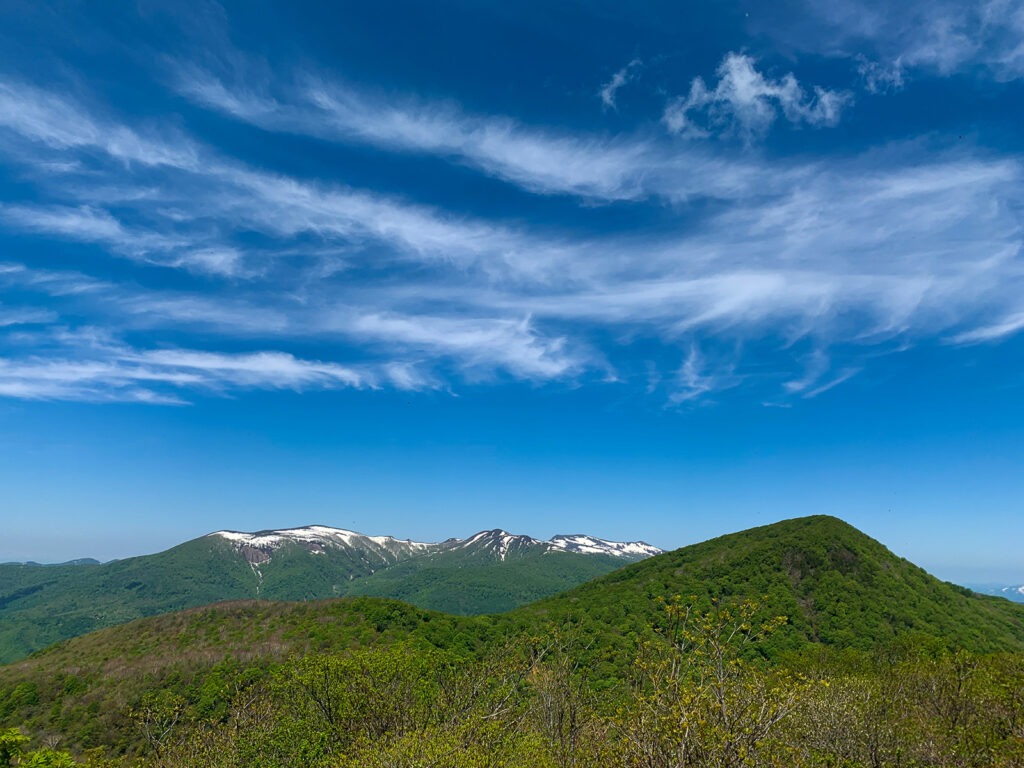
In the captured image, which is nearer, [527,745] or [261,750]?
[527,745]

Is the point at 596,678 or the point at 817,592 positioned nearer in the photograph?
the point at 596,678

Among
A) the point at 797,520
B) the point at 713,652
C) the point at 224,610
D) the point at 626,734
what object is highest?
the point at 797,520

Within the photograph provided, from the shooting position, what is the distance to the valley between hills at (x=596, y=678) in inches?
992

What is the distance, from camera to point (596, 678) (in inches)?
4377

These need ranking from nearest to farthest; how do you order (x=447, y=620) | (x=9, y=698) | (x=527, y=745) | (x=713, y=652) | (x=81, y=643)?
(x=713, y=652), (x=527, y=745), (x=9, y=698), (x=81, y=643), (x=447, y=620)

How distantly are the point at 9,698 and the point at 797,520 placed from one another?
711ft

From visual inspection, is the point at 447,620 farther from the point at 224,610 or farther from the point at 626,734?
the point at 626,734

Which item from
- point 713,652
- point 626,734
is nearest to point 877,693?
→ point 713,652

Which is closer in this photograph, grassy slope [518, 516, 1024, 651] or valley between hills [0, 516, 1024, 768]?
valley between hills [0, 516, 1024, 768]

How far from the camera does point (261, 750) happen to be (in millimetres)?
44094

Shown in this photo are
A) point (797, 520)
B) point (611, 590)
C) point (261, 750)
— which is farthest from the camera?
point (797, 520)

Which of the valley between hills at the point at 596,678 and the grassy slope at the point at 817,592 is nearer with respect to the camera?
the valley between hills at the point at 596,678

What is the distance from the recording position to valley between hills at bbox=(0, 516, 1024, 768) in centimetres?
2519

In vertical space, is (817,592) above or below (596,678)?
above
